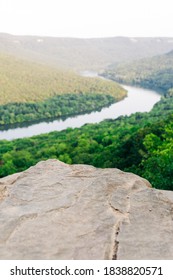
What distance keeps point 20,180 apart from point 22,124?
295ft

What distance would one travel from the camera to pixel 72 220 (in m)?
6.39

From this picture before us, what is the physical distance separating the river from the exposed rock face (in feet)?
245

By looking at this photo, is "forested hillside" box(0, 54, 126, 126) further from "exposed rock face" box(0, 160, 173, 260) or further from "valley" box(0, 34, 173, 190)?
"exposed rock face" box(0, 160, 173, 260)

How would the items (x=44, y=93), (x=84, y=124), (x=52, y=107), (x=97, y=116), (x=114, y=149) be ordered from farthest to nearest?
(x=44, y=93)
(x=52, y=107)
(x=97, y=116)
(x=84, y=124)
(x=114, y=149)

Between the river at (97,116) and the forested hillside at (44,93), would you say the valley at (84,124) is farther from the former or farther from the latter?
the river at (97,116)

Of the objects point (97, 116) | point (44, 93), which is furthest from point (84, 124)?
point (44, 93)

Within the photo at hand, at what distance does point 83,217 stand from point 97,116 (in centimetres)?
10002

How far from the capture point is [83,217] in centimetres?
648

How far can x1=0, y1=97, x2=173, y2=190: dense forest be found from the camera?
20.9 metres

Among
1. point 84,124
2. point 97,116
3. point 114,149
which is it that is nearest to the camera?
point 114,149

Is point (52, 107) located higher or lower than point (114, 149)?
lower

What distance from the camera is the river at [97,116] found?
8781cm

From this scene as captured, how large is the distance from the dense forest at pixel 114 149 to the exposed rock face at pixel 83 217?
963 cm

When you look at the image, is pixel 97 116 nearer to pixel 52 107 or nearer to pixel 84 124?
pixel 52 107
